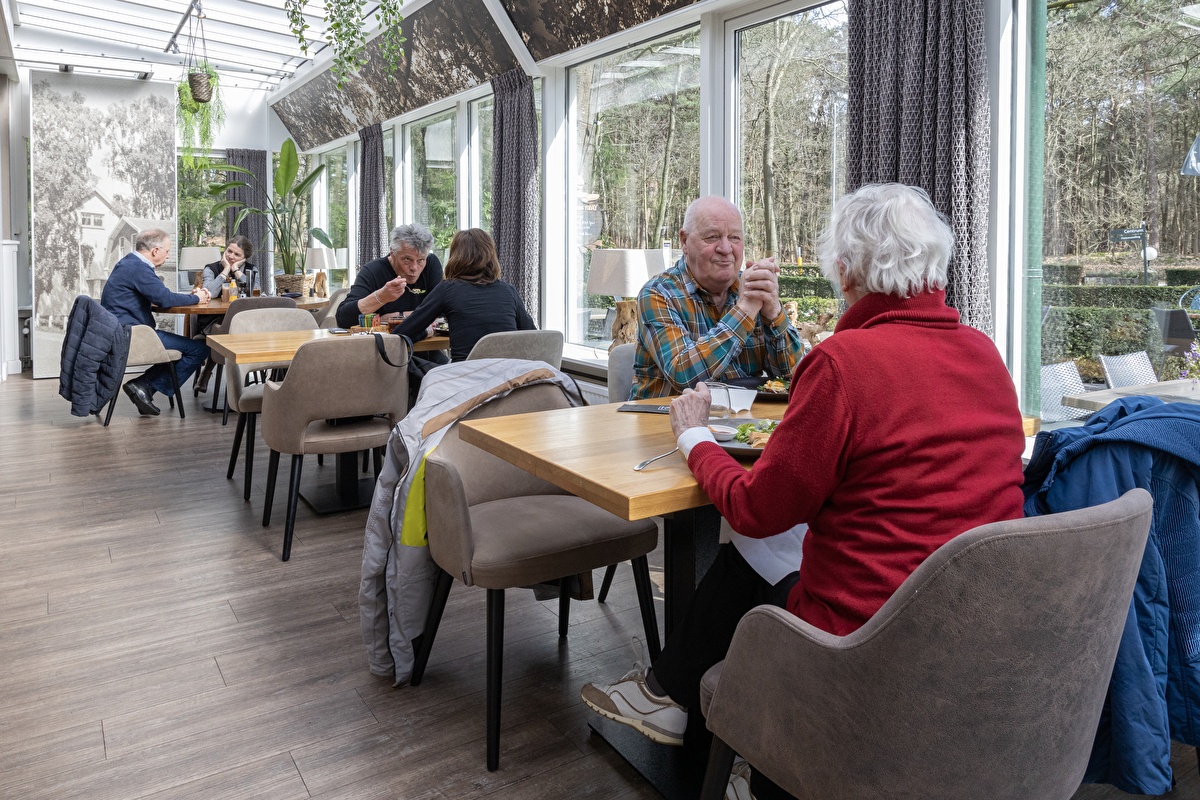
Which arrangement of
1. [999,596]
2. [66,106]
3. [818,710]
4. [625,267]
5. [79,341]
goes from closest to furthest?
[999,596]
[818,710]
[625,267]
[79,341]
[66,106]

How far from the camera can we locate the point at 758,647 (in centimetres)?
132

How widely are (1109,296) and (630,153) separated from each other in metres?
3.23

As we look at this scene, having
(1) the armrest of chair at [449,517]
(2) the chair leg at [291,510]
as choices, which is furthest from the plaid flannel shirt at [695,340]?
(2) the chair leg at [291,510]

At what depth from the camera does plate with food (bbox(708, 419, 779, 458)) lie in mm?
1767

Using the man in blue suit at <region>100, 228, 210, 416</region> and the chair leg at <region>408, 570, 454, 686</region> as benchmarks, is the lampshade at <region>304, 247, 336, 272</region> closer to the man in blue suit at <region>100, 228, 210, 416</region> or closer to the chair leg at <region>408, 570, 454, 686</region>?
the man in blue suit at <region>100, 228, 210, 416</region>

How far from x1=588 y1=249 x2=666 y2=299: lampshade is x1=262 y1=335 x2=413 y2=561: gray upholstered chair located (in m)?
1.16

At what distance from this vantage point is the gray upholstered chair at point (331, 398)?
11.5 ft

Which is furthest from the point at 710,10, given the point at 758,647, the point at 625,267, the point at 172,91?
the point at 172,91

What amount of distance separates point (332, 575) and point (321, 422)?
845 mm

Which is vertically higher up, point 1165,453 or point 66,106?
point 66,106

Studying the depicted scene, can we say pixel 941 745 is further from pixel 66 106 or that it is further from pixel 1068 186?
pixel 66 106

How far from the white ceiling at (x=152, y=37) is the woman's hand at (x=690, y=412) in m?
7.31

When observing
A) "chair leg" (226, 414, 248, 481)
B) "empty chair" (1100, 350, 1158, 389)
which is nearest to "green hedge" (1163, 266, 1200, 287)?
"empty chair" (1100, 350, 1158, 389)

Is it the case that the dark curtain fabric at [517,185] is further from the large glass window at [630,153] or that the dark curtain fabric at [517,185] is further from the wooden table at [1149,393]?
the wooden table at [1149,393]
